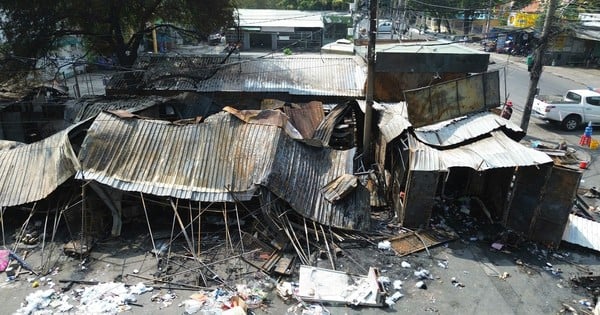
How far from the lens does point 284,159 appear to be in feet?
33.6

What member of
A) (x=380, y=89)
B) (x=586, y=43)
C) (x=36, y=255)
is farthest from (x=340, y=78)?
(x=586, y=43)

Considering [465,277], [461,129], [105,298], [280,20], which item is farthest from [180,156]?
[280,20]

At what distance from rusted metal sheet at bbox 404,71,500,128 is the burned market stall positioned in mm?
29

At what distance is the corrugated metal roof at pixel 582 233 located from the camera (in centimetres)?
956

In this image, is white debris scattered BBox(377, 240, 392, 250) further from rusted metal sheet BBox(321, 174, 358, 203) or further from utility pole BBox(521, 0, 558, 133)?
utility pole BBox(521, 0, 558, 133)

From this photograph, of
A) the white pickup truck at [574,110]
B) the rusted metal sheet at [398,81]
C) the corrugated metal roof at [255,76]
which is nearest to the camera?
the rusted metal sheet at [398,81]

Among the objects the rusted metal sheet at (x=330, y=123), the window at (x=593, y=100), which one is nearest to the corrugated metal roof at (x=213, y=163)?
the rusted metal sheet at (x=330, y=123)

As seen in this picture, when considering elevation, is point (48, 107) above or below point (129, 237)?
above

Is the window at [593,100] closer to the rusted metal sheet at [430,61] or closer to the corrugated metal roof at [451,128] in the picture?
the rusted metal sheet at [430,61]

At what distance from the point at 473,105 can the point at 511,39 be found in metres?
32.6

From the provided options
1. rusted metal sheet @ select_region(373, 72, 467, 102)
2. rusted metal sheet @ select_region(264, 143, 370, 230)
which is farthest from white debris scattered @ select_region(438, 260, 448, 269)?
rusted metal sheet @ select_region(373, 72, 467, 102)

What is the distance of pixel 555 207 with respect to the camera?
30.5 feet

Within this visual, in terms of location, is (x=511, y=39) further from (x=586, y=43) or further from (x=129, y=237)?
(x=129, y=237)

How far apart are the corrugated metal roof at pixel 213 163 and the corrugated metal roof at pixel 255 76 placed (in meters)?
6.87
